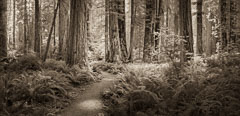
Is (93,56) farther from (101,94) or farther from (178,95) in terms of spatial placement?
(178,95)

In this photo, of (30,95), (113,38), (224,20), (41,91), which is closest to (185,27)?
(224,20)

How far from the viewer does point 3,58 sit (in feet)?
30.5

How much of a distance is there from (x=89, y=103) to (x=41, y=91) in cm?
163

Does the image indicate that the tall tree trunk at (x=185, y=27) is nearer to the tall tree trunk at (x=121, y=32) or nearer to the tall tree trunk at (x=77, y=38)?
the tall tree trunk at (x=121, y=32)

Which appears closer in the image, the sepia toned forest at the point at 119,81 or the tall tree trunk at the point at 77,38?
the sepia toned forest at the point at 119,81

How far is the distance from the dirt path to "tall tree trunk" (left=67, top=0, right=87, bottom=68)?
63.9 inches

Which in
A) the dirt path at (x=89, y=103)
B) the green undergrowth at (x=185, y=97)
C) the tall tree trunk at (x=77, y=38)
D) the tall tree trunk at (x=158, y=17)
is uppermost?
the tall tree trunk at (x=158, y=17)

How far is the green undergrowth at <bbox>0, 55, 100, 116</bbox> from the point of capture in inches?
214

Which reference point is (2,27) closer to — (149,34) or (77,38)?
(77,38)

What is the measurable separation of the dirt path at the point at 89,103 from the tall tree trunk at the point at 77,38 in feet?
5.32

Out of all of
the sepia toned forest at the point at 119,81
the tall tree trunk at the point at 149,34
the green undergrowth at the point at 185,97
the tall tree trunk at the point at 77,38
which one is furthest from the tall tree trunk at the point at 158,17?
the green undergrowth at the point at 185,97

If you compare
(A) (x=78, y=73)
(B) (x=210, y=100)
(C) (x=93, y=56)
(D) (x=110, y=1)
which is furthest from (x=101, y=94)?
(C) (x=93, y=56)

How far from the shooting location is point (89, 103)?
6.56 meters

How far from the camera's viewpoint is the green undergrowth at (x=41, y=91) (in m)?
5.45
